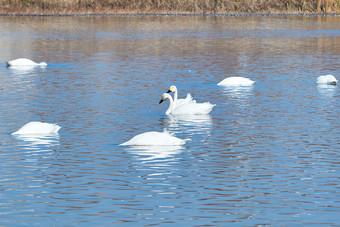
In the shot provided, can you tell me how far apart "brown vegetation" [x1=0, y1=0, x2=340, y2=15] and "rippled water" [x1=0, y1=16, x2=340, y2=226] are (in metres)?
37.3

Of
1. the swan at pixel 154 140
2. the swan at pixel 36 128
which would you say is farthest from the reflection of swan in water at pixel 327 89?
the swan at pixel 36 128

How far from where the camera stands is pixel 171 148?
50.4ft

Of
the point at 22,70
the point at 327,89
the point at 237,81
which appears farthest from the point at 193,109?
the point at 22,70

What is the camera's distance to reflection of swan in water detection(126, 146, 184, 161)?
47.7ft

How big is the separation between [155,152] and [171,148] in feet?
1.56

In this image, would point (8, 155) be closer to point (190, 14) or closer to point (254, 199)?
point (254, 199)

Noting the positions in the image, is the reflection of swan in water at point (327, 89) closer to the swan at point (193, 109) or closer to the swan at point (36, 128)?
the swan at point (193, 109)

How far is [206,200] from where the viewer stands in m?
11.5

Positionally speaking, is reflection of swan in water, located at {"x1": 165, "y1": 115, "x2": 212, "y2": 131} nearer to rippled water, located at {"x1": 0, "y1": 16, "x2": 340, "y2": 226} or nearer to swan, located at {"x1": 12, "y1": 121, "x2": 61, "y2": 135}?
rippled water, located at {"x1": 0, "y1": 16, "x2": 340, "y2": 226}

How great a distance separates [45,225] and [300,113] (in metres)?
11.1

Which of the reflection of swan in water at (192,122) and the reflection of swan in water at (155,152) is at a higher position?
the reflection of swan in water at (155,152)

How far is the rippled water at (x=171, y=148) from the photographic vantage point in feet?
36.3

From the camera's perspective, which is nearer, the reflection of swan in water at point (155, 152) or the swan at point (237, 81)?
the reflection of swan in water at point (155, 152)

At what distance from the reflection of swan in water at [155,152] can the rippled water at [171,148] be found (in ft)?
0.12
